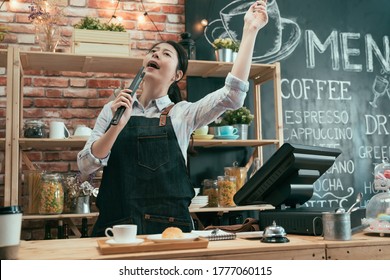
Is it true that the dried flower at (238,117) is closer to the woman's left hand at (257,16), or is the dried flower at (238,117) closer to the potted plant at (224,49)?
the potted plant at (224,49)

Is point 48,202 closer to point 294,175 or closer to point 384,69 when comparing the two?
point 294,175

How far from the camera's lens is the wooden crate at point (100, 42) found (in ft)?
8.70

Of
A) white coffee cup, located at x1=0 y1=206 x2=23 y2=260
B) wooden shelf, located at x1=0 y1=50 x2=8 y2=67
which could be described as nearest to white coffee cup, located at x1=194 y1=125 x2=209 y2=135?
wooden shelf, located at x1=0 y1=50 x2=8 y2=67

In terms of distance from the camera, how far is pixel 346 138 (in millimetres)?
3443

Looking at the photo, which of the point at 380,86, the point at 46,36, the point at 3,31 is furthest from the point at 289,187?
the point at 380,86

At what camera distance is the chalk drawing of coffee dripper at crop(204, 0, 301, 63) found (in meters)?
3.26

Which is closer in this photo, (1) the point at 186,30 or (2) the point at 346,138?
(1) the point at 186,30

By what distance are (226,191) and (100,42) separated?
1116mm

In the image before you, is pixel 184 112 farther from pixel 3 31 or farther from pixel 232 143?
pixel 3 31

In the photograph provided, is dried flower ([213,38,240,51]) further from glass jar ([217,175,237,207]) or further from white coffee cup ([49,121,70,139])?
white coffee cup ([49,121,70,139])

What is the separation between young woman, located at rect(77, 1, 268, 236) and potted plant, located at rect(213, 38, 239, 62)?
0.87 metres
